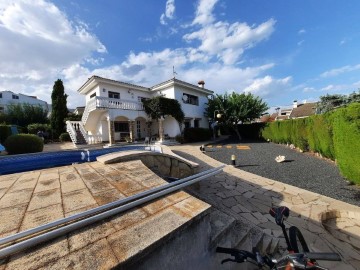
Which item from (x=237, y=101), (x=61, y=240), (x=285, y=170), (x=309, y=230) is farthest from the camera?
(x=237, y=101)

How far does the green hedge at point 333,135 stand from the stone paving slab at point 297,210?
5.36ft

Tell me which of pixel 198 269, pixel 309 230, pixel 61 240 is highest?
pixel 61 240

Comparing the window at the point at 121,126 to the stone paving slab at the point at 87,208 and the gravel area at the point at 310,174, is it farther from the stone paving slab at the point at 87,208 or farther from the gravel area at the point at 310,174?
the stone paving slab at the point at 87,208

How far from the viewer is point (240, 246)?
9.02 feet

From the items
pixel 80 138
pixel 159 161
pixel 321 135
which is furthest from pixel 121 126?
pixel 321 135

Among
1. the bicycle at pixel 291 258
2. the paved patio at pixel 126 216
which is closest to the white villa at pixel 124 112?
the paved patio at pixel 126 216

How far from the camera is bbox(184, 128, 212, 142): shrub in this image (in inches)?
809

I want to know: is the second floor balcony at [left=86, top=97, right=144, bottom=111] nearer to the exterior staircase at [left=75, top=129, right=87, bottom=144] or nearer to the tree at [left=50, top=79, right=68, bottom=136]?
the exterior staircase at [left=75, top=129, right=87, bottom=144]

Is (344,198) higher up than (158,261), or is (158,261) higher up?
(158,261)

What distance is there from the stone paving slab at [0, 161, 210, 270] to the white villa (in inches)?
577

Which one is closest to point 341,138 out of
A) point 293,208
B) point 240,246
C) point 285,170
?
point 285,170

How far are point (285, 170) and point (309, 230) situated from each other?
15.8 feet

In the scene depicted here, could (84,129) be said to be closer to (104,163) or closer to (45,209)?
(104,163)

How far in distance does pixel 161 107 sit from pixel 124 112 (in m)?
3.74
